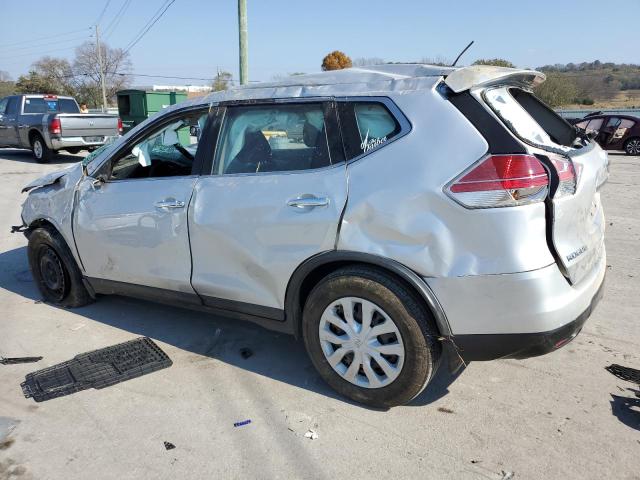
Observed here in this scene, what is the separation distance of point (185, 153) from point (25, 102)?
14359 mm

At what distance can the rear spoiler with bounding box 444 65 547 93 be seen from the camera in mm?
2736

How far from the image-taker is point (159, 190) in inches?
145

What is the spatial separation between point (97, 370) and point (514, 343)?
8.74 ft

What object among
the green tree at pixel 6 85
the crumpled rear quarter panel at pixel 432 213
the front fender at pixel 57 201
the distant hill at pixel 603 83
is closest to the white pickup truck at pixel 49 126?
the front fender at pixel 57 201

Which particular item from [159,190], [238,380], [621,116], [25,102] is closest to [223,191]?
[159,190]

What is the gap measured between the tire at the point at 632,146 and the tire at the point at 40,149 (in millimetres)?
17619

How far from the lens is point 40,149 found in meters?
15.4

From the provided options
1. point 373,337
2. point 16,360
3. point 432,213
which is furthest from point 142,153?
point 432,213

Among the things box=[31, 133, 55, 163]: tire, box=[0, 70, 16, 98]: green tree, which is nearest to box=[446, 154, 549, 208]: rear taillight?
box=[31, 133, 55, 163]: tire

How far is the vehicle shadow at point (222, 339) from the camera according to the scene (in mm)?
3443

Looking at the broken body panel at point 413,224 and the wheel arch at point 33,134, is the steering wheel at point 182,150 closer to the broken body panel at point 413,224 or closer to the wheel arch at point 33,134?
the broken body panel at point 413,224

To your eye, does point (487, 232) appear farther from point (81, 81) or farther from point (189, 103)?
point (81, 81)

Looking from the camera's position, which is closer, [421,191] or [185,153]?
[421,191]

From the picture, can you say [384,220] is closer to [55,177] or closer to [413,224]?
[413,224]
